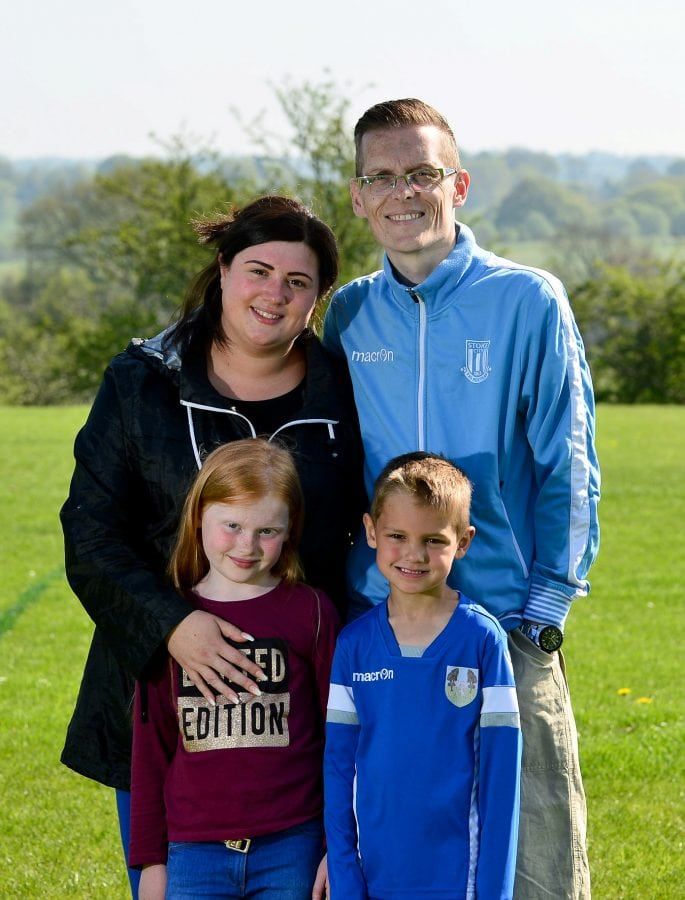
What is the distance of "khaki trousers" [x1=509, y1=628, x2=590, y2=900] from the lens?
10.6 feet

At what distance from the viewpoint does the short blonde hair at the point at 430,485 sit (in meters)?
3.04

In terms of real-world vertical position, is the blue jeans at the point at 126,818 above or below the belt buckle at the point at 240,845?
→ below

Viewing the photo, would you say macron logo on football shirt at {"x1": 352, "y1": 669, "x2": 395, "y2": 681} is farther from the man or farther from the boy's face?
the man

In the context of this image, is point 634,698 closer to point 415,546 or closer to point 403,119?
point 415,546

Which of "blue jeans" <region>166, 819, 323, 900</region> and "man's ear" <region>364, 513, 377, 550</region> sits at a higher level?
"man's ear" <region>364, 513, 377, 550</region>

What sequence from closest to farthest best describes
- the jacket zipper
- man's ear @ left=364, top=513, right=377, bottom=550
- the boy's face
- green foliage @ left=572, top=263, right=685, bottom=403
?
the boy's face → man's ear @ left=364, top=513, right=377, bottom=550 → the jacket zipper → green foliage @ left=572, top=263, right=685, bottom=403

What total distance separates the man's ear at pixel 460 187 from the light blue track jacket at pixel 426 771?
1153 mm

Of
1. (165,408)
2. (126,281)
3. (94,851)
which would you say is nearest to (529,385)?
(165,408)

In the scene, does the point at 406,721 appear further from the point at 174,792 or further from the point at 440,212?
the point at 440,212

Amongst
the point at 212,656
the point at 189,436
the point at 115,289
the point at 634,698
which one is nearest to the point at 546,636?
the point at 212,656

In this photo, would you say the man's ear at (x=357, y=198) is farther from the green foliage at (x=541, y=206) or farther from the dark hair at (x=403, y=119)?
the green foliage at (x=541, y=206)

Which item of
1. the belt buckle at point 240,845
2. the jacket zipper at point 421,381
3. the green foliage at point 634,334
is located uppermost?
the jacket zipper at point 421,381

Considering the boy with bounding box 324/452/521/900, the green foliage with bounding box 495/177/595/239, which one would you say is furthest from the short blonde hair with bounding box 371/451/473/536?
the green foliage with bounding box 495/177/595/239

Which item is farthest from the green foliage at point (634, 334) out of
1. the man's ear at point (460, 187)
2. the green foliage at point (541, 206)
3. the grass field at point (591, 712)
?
the green foliage at point (541, 206)
